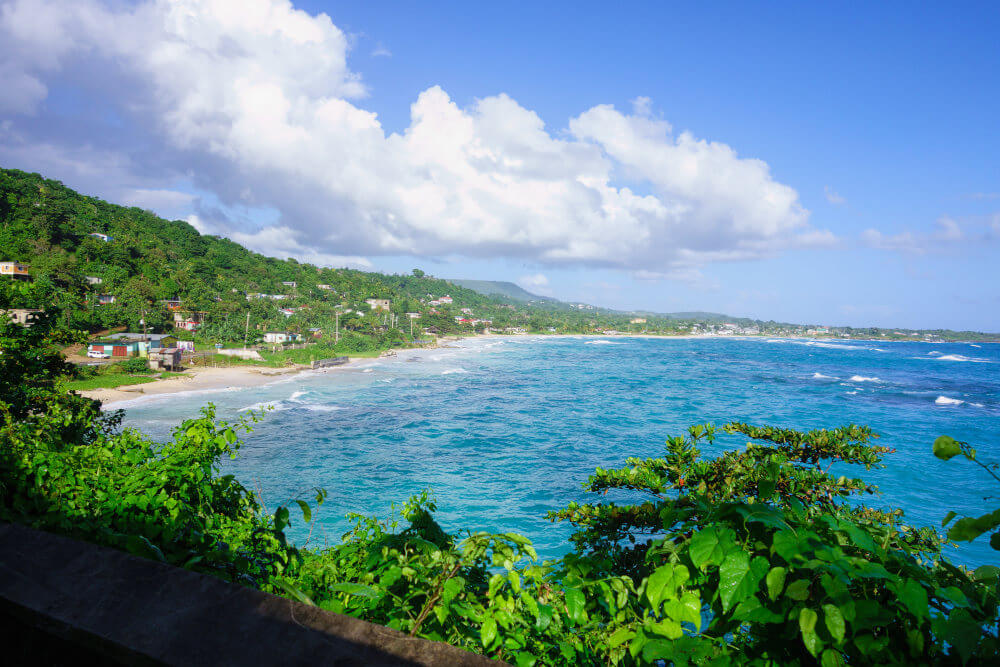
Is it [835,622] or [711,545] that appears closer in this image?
[835,622]

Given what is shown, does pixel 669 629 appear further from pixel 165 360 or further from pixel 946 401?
pixel 946 401

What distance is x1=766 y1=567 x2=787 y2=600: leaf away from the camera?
1089mm

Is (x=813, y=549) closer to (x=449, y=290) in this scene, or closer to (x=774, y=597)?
(x=774, y=597)

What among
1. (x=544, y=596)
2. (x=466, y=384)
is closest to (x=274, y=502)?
(x=544, y=596)

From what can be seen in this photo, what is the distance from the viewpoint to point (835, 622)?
3.20ft

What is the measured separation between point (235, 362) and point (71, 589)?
165 ft

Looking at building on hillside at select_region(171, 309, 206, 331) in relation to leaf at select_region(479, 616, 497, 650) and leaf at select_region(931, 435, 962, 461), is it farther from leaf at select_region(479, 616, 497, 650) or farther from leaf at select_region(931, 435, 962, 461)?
leaf at select_region(931, 435, 962, 461)

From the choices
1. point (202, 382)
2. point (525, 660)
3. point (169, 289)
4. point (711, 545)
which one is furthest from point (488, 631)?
point (169, 289)

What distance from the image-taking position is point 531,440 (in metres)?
25.7

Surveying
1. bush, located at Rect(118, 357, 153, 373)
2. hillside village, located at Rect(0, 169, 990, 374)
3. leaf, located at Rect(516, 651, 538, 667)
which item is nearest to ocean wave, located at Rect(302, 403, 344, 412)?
hillside village, located at Rect(0, 169, 990, 374)

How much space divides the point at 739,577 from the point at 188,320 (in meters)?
64.2

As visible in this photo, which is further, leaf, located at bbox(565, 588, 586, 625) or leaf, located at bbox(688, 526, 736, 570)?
leaf, located at bbox(565, 588, 586, 625)

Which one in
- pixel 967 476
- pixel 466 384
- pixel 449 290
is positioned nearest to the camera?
pixel 967 476

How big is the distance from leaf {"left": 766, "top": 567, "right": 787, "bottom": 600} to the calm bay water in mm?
13604
